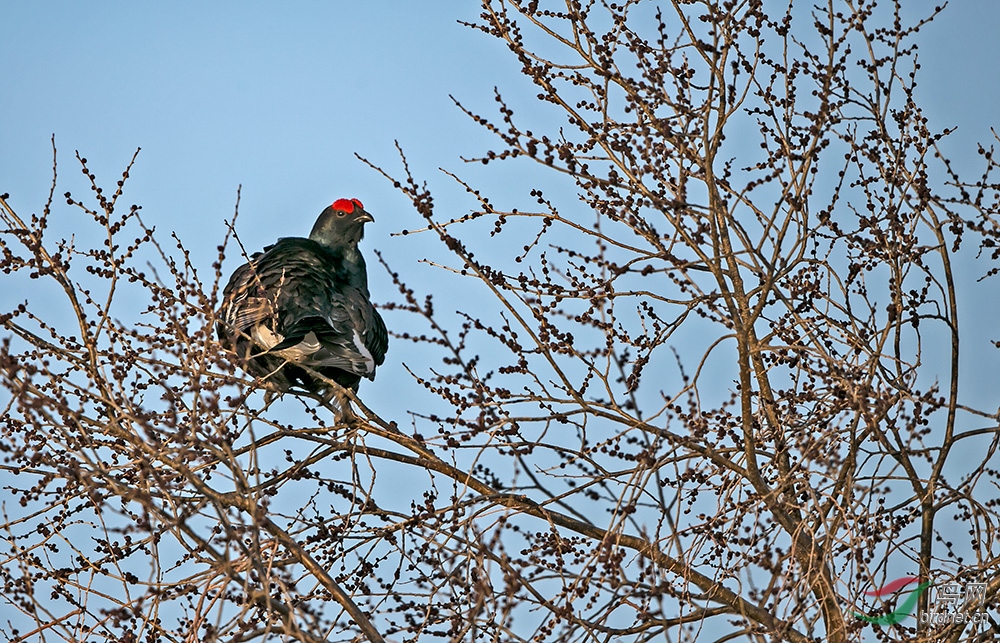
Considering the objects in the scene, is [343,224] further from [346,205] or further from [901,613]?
[901,613]

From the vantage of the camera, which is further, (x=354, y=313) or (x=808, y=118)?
(x=354, y=313)

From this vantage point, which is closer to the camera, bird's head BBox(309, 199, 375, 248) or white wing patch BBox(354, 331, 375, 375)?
white wing patch BBox(354, 331, 375, 375)

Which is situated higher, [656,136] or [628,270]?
[656,136]

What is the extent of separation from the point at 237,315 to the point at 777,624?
8.82ft

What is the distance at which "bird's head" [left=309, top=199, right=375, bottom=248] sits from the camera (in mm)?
7151

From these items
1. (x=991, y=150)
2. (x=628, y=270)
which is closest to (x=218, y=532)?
(x=628, y=270)

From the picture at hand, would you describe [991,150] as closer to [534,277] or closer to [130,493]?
[534,277]

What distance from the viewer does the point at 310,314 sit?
6.12 meters

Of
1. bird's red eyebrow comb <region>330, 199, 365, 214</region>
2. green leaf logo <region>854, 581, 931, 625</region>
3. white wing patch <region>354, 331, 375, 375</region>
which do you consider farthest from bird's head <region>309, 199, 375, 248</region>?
green leaf logo <region>854, 581, 931, 625</region>

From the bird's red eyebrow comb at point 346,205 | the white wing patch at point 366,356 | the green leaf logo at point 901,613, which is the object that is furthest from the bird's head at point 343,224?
the green leaf logo at point 901,613

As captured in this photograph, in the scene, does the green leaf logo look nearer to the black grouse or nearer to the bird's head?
the black grouse

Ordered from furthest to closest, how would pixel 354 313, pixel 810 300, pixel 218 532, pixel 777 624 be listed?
1. pixel 354 313
2. pixel 810 300
3. pixel 218 532
4. pixel 777 624

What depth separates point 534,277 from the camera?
5109 mm

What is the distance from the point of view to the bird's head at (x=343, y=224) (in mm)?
7151
